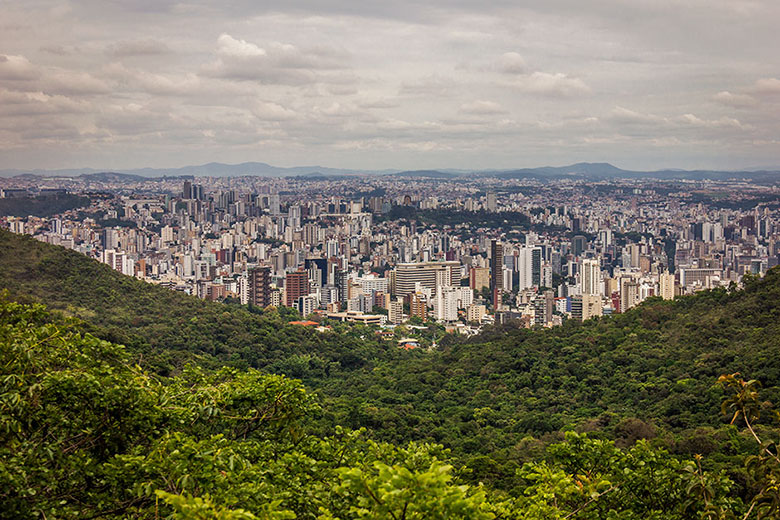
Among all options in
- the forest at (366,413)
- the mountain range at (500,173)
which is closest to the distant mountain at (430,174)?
the mountain range at (500,173)

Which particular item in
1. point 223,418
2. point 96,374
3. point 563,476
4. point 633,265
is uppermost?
point 96,374

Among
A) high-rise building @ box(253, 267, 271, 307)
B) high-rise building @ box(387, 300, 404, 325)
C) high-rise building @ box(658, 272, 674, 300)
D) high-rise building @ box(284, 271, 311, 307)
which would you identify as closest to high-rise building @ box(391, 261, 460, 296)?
high-rise building @ box(387, 300, 404, 325)

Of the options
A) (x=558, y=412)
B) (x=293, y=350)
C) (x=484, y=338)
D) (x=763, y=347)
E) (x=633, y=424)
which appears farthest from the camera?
(x=484, y=338)

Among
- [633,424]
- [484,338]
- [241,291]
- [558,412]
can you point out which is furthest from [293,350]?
[241,291]

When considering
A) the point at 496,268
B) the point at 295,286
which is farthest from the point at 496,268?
the point at 295,286

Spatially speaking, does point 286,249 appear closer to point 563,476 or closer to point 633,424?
point 633,424

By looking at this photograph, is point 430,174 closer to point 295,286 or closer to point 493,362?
point 295,286

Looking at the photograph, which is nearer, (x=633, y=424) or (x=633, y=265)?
(x=633, y=424)
